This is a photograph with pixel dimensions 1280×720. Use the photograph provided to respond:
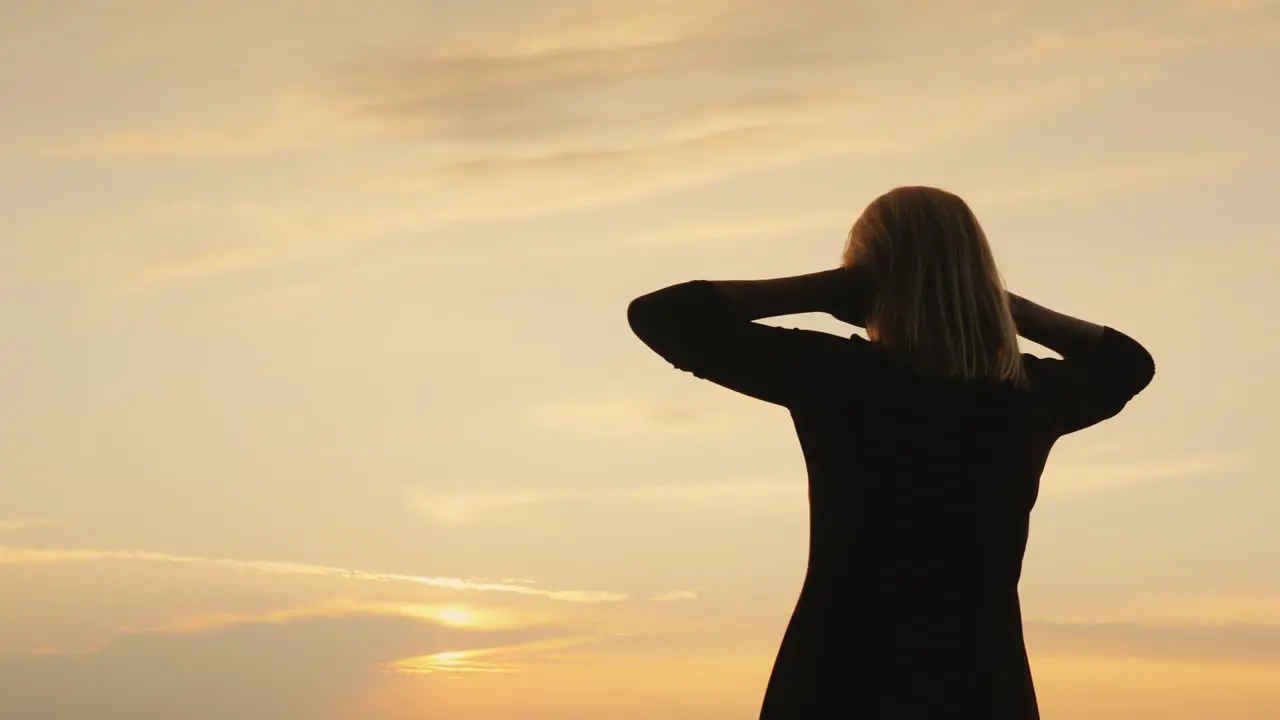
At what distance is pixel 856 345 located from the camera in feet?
15.4

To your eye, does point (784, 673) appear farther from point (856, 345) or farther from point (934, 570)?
point (856, 345)

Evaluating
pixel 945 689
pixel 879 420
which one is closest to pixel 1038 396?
pixel 879 420

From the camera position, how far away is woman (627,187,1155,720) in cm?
465

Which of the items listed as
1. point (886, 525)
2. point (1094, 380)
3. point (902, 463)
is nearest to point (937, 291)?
point (902, 463)

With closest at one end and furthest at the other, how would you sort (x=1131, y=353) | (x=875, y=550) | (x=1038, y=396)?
(x=875, y=550) < (x=1038, y=396) < (x=1131, y=353)

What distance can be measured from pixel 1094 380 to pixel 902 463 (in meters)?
1.06

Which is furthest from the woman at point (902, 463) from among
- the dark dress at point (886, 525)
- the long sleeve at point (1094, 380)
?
the long sleeve at point (1094, 380)

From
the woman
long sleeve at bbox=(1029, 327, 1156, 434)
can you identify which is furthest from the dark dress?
long sleeve at bbox=(1029, 327, 1156, 434)

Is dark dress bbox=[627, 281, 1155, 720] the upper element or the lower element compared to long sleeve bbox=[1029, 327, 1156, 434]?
lower

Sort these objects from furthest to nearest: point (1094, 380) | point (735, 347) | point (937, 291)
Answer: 1. point (1094, 380)
2. point (735, 347)
3. point (937, 291)

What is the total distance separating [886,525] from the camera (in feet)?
15.2

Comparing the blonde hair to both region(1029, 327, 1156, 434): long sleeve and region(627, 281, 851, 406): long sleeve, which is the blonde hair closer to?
region(627, 281, 851, 406): long sleeve

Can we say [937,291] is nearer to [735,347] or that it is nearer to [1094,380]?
[735,347]

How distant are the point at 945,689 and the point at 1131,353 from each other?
1512 millimetres
